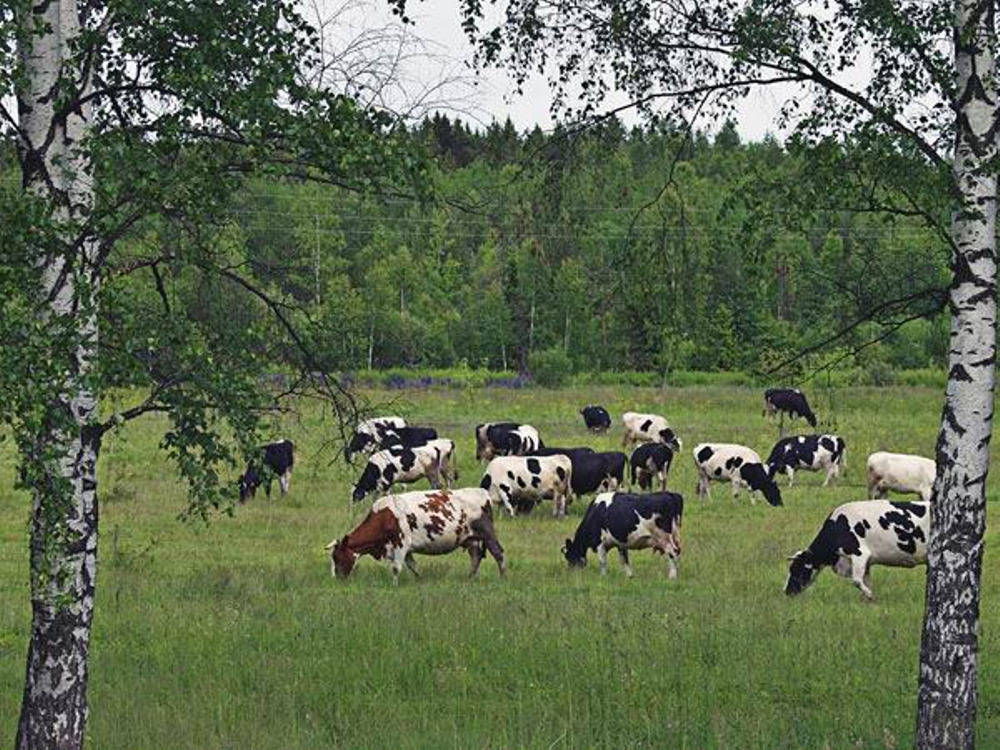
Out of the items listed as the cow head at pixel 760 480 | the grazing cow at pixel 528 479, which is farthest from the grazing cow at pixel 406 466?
the cow head at pixel 760 480

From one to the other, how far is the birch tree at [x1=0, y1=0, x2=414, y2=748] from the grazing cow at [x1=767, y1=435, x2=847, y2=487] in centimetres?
2784

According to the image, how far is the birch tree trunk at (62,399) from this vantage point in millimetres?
8328

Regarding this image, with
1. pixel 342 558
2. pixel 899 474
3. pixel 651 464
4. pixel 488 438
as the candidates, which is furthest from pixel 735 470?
pixel 342 558

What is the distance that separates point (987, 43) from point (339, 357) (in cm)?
468

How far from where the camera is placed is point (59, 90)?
8727 mm

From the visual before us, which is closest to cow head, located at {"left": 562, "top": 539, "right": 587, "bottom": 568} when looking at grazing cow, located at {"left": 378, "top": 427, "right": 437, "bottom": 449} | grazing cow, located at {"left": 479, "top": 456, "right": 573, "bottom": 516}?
grazing cow, located at {"left": 479, "top": 456, "right": 573, "bottom": 516}

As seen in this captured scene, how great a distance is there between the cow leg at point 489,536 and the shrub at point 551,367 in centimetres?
4597

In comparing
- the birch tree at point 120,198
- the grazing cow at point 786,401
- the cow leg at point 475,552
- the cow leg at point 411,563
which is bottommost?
the cow leg at point 411,563

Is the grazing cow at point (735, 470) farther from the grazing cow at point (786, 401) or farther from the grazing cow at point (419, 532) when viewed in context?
the grazing cow at point (786, 401)

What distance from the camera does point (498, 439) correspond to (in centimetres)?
3797

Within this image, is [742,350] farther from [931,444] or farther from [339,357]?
[931,444]

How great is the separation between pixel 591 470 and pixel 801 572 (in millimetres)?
12826

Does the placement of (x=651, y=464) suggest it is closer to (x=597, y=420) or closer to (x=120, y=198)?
(x=597, y=420)

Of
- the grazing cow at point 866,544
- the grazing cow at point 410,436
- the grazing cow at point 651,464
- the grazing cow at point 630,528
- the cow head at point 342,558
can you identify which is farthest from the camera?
the grazing cow at point 410,436
